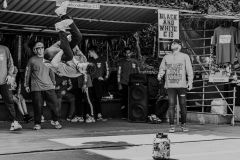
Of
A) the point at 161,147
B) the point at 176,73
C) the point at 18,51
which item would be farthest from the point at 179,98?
the point at 18,51

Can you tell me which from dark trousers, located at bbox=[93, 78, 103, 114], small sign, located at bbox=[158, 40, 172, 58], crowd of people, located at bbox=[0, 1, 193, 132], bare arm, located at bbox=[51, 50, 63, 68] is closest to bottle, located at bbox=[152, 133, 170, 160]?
crowd of people, located at bbox=[0, 1, 193, 132]

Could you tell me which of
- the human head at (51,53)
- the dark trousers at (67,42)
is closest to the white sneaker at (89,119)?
the human head at (51,53)

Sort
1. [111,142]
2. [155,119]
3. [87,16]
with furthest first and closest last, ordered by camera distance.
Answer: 1. [155,119]
2. [87,16]
3. [111,142]

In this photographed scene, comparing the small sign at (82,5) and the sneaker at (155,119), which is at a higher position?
the small sign at (82,5)

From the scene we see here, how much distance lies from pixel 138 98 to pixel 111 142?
14.4 feet

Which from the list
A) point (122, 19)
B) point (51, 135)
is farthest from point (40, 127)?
point (122, 19)

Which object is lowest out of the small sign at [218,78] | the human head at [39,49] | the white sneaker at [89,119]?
the white sneaker at [89,119]

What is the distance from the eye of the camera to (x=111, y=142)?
9.36m

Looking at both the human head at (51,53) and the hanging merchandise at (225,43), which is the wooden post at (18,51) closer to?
the human head at (51,53)

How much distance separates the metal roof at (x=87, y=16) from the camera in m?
11.7

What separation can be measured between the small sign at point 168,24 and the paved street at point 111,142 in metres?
2.42

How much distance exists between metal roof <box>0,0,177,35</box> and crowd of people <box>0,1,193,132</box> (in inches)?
31.2

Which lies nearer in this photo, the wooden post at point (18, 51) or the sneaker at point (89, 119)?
the sneaker at point (89, 119)

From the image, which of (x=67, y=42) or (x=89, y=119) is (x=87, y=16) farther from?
(x=67, y=42)
